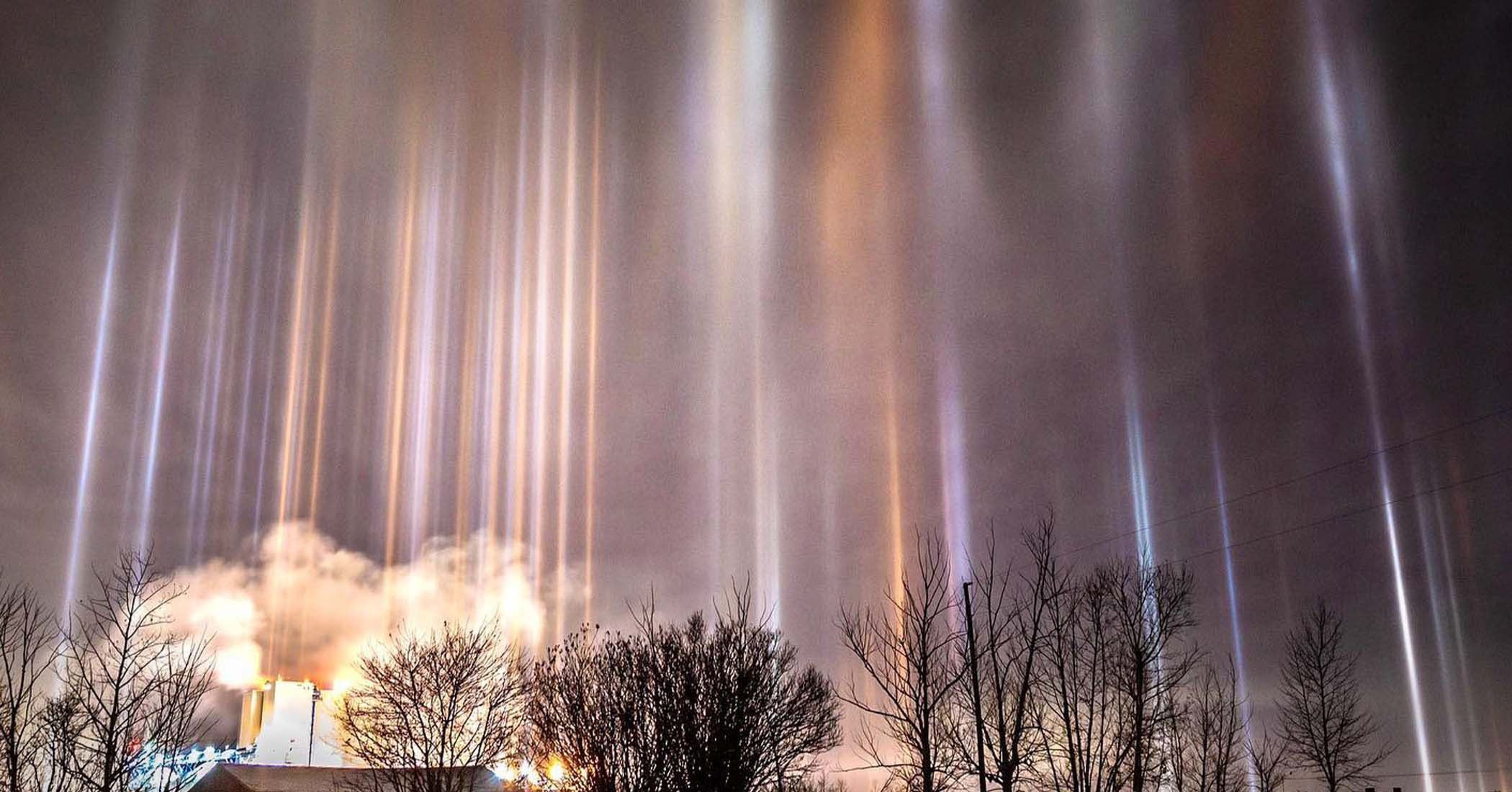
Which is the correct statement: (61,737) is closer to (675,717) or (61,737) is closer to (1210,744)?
(675,717)

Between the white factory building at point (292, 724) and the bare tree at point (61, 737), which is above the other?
the white factory building at point (292, 724)

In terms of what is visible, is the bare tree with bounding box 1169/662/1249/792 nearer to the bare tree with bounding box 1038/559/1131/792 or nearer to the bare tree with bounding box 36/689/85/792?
the bare tree with bounding box 1038/559/1131/792

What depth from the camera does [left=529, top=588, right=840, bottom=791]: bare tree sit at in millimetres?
23781

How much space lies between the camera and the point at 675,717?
24641 mm

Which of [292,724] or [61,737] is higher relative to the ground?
[292,724]

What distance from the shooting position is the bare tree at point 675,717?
2378cm

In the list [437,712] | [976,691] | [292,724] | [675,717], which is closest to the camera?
[976,691]

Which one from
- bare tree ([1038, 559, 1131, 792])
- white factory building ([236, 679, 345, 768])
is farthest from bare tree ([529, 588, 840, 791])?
white factory building ([236, 679, 345, 768])

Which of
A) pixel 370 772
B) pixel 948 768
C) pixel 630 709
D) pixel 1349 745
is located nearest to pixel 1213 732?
pixel 1349 745

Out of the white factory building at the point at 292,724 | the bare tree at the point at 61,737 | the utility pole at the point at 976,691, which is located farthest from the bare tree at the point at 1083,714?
the white factory building at the point at 292,724

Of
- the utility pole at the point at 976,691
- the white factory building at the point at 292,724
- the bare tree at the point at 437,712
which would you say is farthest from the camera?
the white factory building at the point at 292,724

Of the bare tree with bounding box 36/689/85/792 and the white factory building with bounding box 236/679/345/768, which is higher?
the white factory building with bounding box 236/679/345/768

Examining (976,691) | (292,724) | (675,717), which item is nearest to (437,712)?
(675,717)

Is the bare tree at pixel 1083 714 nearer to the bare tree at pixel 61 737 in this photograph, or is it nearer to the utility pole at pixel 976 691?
the utility pole at pixel 976 691
